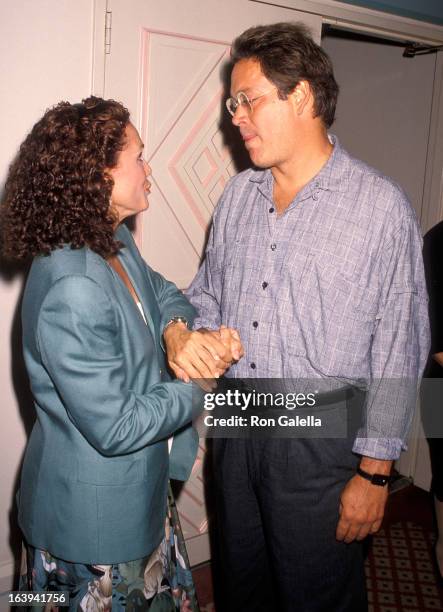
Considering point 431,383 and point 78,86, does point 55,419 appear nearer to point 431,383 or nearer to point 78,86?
point 78,86

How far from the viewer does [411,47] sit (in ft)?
10.7

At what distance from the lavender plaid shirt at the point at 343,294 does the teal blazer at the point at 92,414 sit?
332 mm

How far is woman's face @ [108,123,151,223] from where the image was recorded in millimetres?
1450

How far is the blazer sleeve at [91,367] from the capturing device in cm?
127

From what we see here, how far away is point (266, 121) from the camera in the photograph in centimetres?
172

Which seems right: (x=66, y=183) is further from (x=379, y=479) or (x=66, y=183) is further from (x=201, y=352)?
(x=379, y=479)

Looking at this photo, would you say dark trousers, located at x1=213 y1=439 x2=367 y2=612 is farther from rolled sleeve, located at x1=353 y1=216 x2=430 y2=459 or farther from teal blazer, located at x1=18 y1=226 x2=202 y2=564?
teal blazer, located at x1=18 y1=226 x2=202 y2=564

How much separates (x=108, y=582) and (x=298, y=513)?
22.2 inches

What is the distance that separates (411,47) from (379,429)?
252cm

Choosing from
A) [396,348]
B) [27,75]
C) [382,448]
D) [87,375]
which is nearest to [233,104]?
[27,75]

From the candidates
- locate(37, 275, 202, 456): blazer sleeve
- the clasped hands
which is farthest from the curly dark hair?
the clasped hands

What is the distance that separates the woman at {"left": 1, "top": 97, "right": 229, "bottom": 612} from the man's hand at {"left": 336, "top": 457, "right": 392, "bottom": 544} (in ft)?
1.69

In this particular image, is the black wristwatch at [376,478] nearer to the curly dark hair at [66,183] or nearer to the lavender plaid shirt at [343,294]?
the lavender plaid shirt at [343,294]

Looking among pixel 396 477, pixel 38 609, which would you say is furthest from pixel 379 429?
pixel 396 477
